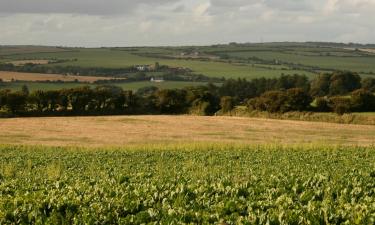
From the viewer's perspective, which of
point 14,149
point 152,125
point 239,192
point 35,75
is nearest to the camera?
point 239,192

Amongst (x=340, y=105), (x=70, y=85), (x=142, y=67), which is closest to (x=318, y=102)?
(x=340, y=105)

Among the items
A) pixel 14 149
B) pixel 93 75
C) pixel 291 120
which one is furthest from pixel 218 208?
pixel 93 75

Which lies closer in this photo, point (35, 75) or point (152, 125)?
point (152, 125)

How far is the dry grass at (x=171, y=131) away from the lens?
57188mm

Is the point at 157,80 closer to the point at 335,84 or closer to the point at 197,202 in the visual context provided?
the point at 335,84

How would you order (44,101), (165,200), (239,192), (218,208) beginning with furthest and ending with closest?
(44,101) → (239,192) → (165,200) → (218,208)

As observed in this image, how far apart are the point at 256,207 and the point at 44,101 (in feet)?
278

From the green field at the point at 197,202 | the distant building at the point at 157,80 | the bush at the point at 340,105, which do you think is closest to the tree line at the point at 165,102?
the bush at the point at 340,105

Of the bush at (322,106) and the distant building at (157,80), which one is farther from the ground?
the bush at (322,106)

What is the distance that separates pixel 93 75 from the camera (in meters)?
175

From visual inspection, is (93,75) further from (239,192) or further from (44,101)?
(239,192)

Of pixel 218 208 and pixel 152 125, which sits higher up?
pixel 218 208

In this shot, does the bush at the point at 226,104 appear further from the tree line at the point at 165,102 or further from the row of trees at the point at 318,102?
the row of trees at the point at 318,102

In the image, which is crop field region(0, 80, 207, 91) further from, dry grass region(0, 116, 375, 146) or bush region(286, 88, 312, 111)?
dry grass region(0, 116, 375, 146)
